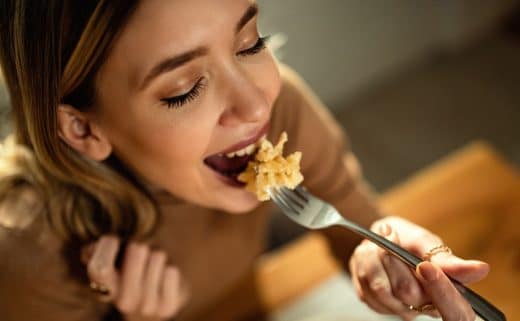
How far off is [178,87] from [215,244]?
1.67ft

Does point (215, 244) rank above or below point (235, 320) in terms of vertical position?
above

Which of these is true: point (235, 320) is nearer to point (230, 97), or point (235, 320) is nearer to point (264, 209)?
point (264, 209)

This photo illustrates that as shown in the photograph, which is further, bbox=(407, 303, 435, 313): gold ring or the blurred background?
the blurred background

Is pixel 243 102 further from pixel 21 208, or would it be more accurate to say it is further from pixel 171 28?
pixel 21 208

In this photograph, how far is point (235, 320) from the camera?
1.11 m

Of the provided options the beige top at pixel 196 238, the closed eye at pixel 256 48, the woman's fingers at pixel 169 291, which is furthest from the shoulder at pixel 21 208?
the closed eye at pixel 256 48

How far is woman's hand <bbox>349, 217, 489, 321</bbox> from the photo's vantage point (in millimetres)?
593

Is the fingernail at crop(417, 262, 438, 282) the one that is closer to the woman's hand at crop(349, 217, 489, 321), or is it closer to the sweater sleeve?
the woman's hand at crop(349, 217, 489, 321)

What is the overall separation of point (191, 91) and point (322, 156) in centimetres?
38

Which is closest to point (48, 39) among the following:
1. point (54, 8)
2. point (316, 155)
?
point (54, 8)

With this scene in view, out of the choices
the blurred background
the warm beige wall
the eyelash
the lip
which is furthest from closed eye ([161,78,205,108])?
the blurred background

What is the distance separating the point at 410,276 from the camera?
660 millimetres

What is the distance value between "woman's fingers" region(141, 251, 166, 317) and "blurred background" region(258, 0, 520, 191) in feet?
3.59

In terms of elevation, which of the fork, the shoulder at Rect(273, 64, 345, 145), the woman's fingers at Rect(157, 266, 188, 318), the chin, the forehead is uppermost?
the forehead
